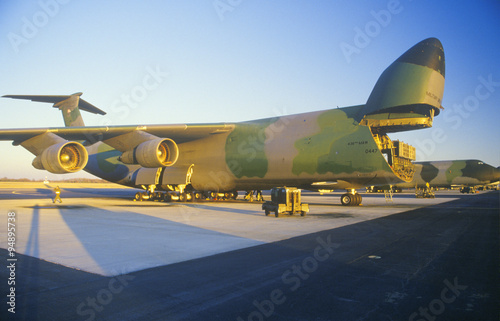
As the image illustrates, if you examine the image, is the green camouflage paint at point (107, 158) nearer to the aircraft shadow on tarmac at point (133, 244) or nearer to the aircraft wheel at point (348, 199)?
the aircraft shadow on tarmac at point (133, 244)

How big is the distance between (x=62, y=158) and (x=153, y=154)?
435 cm

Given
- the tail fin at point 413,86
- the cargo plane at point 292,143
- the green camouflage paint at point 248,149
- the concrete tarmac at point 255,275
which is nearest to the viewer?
the concrete tarmac at point 255,275

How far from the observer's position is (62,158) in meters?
16.0

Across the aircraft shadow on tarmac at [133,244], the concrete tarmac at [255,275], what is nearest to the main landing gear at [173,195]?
the aircraft shadow on tarmac at [133,244]

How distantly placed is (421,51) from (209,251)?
13.1m

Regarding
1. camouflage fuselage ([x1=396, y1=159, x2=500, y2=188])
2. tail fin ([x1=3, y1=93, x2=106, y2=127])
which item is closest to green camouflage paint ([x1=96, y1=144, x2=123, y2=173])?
tail fin ([x1=3, y1=93, x2=106, y2=127])

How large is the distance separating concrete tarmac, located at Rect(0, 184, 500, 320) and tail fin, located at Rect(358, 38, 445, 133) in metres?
7.11

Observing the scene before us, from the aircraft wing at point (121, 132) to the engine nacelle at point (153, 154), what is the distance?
98 centimetres

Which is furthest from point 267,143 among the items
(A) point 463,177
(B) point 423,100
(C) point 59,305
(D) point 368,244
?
(A) point 463,177

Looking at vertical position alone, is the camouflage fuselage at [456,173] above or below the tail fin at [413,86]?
below

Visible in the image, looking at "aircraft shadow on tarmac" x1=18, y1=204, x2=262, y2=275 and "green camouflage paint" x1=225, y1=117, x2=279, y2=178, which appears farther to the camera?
"green camouflage paint" x1=225, y1=117, x2=279, y2=178

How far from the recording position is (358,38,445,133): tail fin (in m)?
14.3

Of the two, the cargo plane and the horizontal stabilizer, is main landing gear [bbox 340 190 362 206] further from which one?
the horizontal stabilizer

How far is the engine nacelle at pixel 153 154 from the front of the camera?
16219 mm
